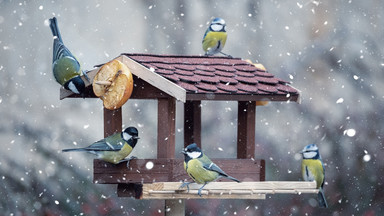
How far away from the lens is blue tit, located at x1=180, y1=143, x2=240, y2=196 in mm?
5609

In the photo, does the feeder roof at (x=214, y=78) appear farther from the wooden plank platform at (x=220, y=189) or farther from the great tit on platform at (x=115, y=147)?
the wooden plank platform at (x=220, y=189)

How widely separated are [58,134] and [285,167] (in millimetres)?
2110

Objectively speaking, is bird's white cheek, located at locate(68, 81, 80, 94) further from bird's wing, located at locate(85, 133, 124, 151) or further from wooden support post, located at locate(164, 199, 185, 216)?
wooden support post, located at locate(164, 199, 185, 216)

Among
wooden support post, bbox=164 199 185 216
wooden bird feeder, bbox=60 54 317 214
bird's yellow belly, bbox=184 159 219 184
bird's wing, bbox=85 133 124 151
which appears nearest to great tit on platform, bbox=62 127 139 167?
bird's wing, bbox=85 133 124 151

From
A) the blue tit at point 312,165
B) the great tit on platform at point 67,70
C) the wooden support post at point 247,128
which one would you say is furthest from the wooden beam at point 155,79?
the blue tit at point 312,165

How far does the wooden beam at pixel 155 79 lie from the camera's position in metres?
5.55

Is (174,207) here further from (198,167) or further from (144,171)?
(198,167)

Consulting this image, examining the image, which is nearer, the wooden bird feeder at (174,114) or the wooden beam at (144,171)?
the wooden bird feeder at (174,114)

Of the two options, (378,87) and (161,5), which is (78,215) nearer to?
(161,5)

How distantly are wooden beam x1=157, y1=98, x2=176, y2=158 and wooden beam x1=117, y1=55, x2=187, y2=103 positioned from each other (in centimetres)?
18

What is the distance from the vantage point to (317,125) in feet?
29.1

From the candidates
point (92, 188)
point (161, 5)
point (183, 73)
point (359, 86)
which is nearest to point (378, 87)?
point (359, 86)

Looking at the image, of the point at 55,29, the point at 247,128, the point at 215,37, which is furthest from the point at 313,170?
the point at 55,29

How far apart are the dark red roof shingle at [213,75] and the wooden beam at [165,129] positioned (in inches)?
7.7
